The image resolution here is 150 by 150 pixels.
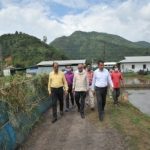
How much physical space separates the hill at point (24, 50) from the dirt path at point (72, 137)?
264 feet

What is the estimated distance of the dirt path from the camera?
31.2 ft

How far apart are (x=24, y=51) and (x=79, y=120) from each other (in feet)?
302

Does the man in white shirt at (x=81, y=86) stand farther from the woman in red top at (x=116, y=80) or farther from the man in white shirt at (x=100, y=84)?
the woman in red top at (x=116, y=80)

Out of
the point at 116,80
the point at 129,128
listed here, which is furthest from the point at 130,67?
the point at 129,128

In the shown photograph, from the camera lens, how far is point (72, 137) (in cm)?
1054

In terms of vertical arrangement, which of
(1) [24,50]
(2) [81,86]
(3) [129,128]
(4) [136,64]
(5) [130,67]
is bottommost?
(5) [130,67]

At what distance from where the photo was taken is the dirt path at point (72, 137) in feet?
31.2

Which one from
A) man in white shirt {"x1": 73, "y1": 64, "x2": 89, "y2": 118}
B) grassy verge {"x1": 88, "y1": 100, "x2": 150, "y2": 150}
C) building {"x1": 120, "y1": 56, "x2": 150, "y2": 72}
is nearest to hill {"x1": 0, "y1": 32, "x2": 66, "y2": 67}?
building {"x1": 120, "y1": 56, "x2": 150, "y2": 72}

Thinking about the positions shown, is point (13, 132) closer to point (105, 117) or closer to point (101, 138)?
point (101, 138)

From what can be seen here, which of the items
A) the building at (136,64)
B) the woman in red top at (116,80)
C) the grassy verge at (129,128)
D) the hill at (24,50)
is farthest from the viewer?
the hill at (24,50)

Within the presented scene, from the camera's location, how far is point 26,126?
36.7 feet

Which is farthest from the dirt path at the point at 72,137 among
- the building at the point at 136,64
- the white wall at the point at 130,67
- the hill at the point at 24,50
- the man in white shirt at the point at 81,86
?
the hill at the point at 24,50

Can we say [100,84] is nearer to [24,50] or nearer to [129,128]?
[129,128]

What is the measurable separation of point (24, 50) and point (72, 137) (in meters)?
95.8
